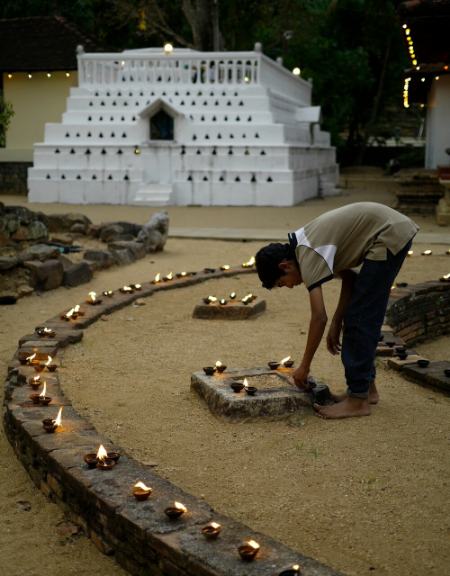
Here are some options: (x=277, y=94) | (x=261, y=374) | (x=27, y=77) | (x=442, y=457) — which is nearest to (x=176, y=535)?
(x=442, y=457)

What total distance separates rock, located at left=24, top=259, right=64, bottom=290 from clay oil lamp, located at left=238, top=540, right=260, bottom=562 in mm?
6841

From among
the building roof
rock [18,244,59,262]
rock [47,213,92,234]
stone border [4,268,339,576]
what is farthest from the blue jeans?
the building roof

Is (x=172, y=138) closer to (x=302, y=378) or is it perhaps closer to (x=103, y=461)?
(x=302, y=378)

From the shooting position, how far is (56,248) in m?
11.0

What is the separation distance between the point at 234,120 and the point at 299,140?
3.09 m

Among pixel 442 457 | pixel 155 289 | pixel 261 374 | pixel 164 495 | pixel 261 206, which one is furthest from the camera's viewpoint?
pixel 261 206

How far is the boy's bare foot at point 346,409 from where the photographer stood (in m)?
5.08

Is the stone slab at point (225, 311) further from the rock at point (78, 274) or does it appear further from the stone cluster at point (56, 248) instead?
the rock at point (78, 274)

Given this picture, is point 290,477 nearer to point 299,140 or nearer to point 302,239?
point 302,239

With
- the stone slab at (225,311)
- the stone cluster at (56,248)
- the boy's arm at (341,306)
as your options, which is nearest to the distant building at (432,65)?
the stone cluster at (56,248)

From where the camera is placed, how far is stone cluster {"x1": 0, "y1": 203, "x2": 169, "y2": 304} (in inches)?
374

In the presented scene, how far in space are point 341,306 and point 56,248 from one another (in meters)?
6.41

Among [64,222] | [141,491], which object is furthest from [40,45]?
[141,491]

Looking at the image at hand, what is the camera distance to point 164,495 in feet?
12.1
